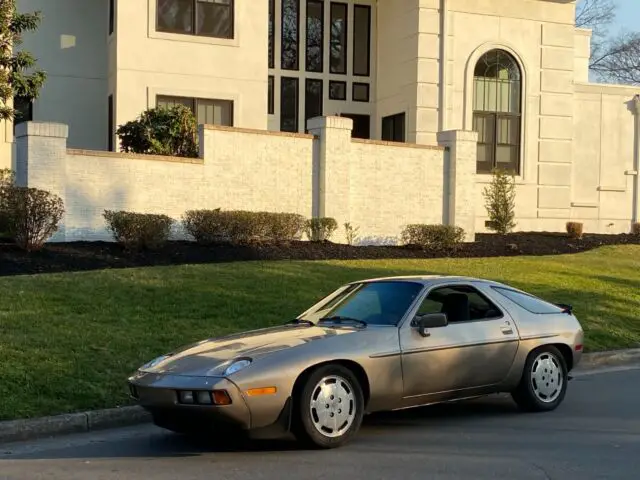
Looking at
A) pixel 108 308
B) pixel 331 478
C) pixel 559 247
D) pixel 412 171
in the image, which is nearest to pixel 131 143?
pixel 412 171

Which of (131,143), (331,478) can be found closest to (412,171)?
(131,143)

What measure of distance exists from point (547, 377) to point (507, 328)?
727 millimetres

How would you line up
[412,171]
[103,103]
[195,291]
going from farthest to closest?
[103,103] → [412,171] → [195,291]

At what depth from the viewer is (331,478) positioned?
6203 millimetres

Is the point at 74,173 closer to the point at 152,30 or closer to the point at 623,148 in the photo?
the point at 152,30

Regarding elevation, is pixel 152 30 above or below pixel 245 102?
above

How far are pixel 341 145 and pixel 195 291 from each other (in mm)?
8124

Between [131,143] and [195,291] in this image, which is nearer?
[195,291]

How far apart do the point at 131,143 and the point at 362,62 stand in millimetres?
10139

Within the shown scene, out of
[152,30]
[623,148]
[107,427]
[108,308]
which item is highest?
[152,30]

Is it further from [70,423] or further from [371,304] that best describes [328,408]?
[70,423]

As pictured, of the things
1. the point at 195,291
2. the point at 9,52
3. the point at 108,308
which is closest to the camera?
the point at 108,308

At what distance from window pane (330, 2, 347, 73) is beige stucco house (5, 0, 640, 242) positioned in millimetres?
31

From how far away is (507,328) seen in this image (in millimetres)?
8445
